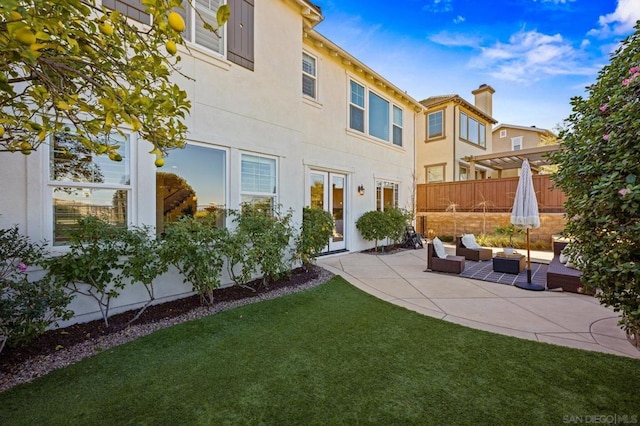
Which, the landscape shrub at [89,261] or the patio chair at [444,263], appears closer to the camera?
the landscape shrub at [89,261]

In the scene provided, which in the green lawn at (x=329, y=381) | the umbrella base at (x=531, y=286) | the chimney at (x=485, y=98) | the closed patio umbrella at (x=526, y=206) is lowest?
the green lawn at (x=329, y=381)

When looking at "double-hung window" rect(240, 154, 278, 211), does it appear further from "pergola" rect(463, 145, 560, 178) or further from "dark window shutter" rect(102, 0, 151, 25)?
"pergola" rect(463, 145, 560, 178)

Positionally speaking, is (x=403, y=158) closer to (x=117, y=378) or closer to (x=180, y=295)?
(x=180, y=295)

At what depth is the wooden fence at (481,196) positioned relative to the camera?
11.6 meters

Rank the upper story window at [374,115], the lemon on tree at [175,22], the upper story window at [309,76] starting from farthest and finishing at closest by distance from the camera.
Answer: the upper story window at [374,115] → the upper story window at [309,76] → the lemon on tree at [175,22]

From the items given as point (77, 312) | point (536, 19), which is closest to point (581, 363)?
point (77, 312)

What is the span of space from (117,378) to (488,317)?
505 cm

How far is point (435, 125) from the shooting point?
55.2 feet

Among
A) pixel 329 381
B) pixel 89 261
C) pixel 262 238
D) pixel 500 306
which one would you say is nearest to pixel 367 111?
pixel 262 238

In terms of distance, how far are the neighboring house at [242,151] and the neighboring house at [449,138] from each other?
6791 mm

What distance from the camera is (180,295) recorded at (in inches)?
206

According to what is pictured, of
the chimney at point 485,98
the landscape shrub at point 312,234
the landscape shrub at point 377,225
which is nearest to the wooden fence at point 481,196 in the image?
the landscape shrub at point 377,225

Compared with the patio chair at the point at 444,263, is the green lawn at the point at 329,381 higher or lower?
lower

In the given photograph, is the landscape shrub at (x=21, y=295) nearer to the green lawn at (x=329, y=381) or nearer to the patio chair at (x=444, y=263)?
the green lawn at (x=329, y=381)
